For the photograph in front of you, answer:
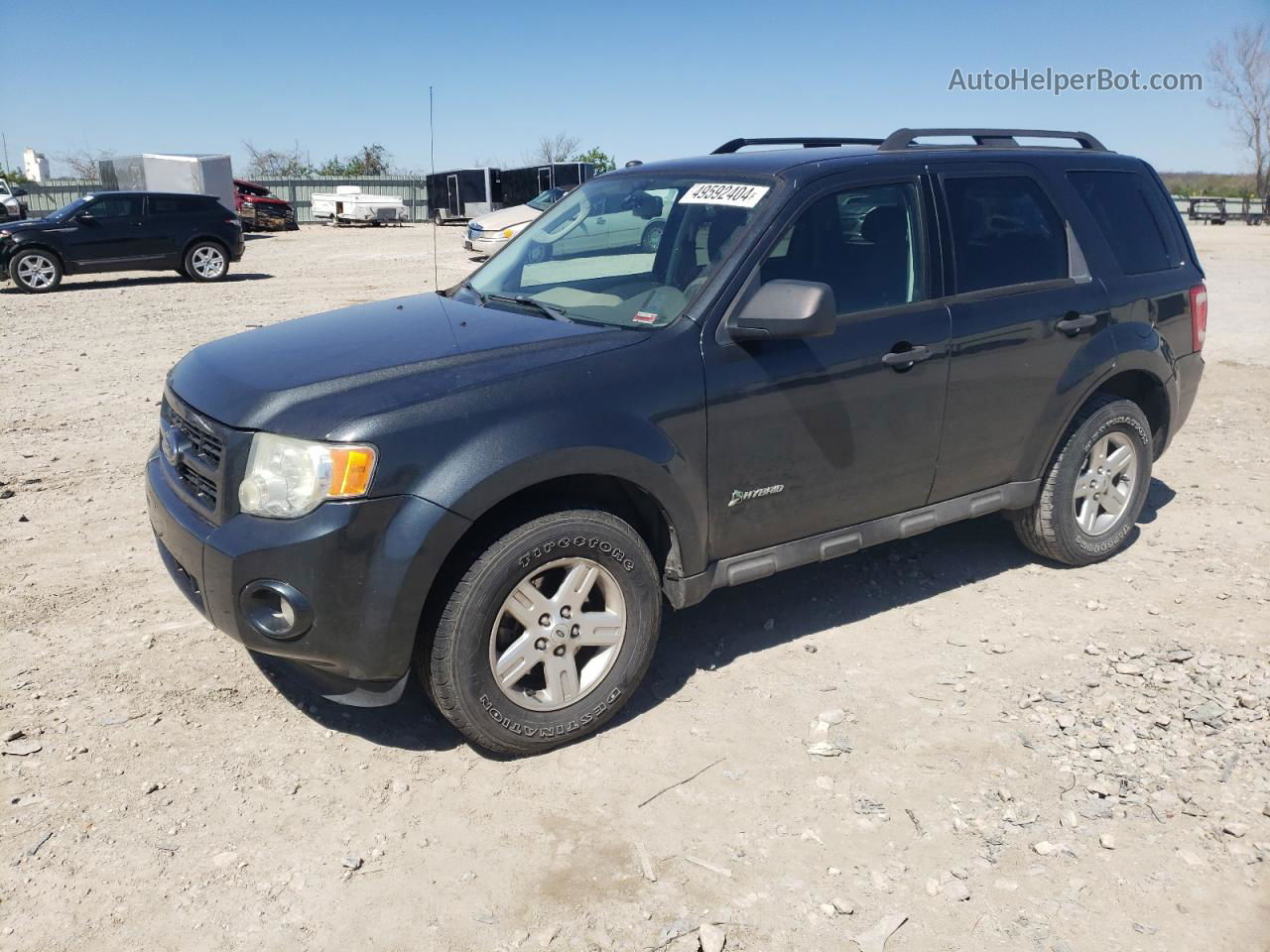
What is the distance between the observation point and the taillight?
17.6ft

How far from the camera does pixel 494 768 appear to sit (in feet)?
11.7

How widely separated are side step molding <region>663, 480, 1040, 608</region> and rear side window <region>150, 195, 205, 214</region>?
58.5ft

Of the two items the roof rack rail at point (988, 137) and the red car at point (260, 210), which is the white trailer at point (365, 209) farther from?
the roof rack rail at point (988, 137)

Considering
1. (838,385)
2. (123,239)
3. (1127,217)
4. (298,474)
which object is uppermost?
(1127,217)

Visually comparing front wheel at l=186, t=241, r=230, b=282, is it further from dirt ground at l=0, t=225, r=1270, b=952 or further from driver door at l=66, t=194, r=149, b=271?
dirt ground at l=0, t=225, r=1270, b=952

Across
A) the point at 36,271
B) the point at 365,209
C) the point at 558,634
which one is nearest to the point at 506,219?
the point at 36,271

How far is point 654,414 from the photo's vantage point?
3.54m

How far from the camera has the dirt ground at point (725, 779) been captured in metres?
2.84

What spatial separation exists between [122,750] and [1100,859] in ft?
10.2

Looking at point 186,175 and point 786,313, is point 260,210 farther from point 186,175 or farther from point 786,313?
point 786,313

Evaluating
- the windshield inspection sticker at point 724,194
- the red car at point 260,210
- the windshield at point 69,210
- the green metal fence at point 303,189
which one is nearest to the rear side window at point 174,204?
the windshield at point 69,210

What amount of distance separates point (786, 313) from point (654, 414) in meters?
0.56

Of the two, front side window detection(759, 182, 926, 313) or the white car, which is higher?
front side window detection(759, 182, 926, 313)

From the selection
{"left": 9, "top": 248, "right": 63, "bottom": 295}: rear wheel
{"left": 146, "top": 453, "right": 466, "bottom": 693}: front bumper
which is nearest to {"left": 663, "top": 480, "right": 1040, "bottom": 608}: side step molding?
{"left": 146, "top": 453, "right": 466, "bottom": 693}: front bumper
